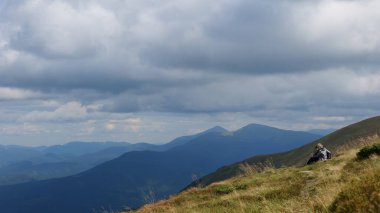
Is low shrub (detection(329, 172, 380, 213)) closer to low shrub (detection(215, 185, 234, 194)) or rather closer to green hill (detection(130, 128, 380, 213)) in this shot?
green hill (detection(130, 128, 380, 213))

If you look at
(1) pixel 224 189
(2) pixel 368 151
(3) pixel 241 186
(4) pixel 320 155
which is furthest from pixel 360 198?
(4) pixel 320 155

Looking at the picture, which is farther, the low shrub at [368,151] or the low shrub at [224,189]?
the low shrub at [224,189]

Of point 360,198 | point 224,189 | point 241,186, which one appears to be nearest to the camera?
point 360,198

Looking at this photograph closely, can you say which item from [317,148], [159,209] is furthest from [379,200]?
[317,148]

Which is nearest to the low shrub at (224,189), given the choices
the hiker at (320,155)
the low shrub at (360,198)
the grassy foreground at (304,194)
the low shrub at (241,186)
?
the grassy foreground at (304,194)

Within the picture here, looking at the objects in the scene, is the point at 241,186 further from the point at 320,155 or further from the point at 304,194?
the point at 320,155

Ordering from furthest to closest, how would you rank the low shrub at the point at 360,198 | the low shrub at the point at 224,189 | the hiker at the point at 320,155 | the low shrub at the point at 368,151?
the hiker at the point at 320,155
the low shrub at the point at 224,189
the low shrub at the point at 368,151
the low shrub at the point at 360,198

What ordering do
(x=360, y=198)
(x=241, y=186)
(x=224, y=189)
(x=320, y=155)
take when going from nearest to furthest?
(x=360, y=198)
(x=241, y=186)
(x=224, y=189)
(x=320, y=155)

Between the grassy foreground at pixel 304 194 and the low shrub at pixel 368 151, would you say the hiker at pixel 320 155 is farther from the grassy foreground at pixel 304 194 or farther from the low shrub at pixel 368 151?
the low shrub at pixel 368 151

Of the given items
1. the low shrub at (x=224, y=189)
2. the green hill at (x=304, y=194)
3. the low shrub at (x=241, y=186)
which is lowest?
the low shrub at (x=224, y=189)

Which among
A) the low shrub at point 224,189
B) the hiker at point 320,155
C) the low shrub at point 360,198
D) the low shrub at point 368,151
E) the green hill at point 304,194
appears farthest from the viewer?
the hiker at point 320,155

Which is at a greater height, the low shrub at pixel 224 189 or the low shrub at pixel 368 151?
the low shrub at pixel 368 151

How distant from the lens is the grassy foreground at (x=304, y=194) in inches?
309

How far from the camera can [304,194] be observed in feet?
46.8
